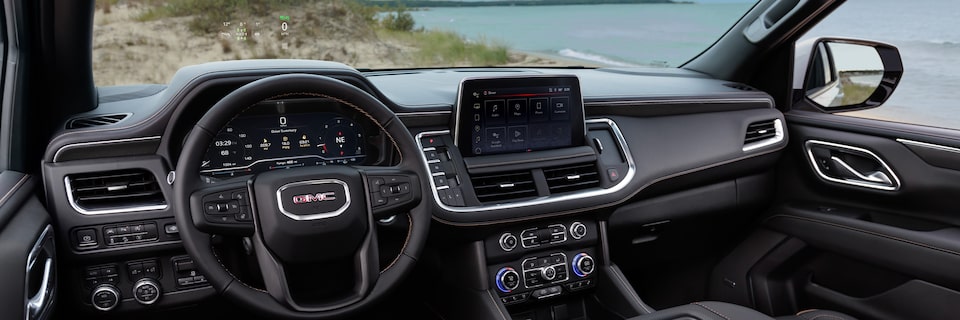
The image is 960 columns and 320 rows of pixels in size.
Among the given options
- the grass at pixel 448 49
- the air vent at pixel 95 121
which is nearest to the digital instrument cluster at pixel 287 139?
the air vent at pixel 95 121

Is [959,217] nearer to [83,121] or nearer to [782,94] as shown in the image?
[782,94]

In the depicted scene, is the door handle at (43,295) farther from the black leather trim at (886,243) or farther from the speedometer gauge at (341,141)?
the black leather trim at (886,243)

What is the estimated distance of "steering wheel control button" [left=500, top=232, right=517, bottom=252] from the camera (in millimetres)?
2688

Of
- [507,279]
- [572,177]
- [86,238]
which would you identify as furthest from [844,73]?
[86,238]

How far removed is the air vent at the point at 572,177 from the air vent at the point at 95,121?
1.44 meters

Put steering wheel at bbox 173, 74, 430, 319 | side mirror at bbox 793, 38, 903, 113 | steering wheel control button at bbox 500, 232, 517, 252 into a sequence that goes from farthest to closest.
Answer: side mirror at bbox 793, 38, 903, 113, steering wheel control button at bbox 500, 232, 517, 252, steering wheel at bbox 173, 74, 430, 319

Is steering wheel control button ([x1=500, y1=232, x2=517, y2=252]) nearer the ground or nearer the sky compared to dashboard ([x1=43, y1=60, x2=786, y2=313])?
nearer the ground

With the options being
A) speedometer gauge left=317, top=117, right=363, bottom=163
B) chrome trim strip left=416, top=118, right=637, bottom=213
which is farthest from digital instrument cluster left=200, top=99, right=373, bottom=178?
chrome trim strip left=416, top=118, right=637, bottom=213

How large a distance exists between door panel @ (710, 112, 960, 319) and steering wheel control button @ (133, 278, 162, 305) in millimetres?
2401

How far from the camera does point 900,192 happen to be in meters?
2.84

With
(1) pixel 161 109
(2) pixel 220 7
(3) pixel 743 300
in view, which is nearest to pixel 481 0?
(2) pixel 220 7

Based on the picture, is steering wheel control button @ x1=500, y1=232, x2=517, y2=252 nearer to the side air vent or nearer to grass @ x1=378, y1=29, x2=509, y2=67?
grass @ x1=378, y1=29, x2=509, y2=67

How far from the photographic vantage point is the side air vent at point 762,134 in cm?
317

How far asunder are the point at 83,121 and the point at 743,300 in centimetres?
272
